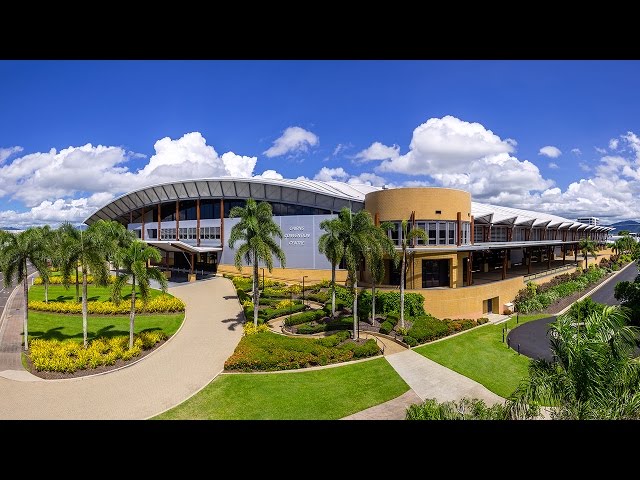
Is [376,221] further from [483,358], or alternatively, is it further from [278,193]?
[278,193]

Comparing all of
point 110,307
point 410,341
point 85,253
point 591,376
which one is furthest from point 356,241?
point 110,307

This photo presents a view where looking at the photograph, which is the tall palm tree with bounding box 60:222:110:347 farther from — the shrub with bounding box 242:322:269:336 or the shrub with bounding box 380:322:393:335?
the shrub with bounding box 380:322:393:335

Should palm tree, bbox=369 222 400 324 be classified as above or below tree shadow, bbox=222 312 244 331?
above

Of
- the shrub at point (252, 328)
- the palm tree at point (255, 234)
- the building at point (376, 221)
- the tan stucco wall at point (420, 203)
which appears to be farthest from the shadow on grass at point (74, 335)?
the tan stucco wall at point (420, 203)

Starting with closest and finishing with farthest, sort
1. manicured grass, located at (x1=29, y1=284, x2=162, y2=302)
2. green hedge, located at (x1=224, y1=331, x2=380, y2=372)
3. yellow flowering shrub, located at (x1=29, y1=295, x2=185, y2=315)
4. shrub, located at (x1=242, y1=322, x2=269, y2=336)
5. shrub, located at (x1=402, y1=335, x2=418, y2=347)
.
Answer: green hedge, located at (x1=224, y1=331, x2=380, y2=372)
shrub, located at (x1=402, y1=335, x2=418, y2=347)
shrub, located at (x1=242, y1=322, x2=269, y2=336)
yellow flowering shrub, located at (x1=29, y1=295, x2=185, y2=315)
manicured grass, located at (x1=29, y1=284, x2=162, y2=302)

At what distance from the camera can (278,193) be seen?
4050cm

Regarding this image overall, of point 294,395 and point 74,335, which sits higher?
point 74,335

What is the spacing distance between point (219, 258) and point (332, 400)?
117ft

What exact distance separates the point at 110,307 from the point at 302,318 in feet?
47.6

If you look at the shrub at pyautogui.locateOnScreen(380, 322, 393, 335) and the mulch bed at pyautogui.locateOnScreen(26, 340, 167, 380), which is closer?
the mulch bed at pyautogui.locateOnScreen(26, 340, 167, 380)

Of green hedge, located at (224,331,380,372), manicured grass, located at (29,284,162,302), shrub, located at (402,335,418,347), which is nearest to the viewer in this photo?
green hedge, located at (224,331,380,372)

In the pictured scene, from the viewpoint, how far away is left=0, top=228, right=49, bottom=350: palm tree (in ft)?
59.9

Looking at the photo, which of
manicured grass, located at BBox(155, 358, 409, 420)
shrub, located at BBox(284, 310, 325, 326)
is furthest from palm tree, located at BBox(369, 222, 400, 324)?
manicured grass, located at BBox(155, 358, 409, 420)

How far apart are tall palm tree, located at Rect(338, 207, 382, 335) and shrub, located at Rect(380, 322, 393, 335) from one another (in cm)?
223
